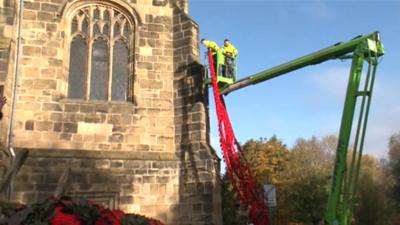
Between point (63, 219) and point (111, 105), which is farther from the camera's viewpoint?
point (111, 105)

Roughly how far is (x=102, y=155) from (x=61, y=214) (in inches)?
381

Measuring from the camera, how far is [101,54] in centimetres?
1323

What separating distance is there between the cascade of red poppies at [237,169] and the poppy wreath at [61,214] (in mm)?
9925

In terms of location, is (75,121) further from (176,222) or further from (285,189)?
(285,189)

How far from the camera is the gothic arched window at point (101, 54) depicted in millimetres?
12938

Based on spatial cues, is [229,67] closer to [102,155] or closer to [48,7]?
[102,155]

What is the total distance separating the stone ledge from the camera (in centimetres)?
1180

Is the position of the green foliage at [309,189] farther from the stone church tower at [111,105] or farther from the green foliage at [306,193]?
the stone church tower at [111,105]

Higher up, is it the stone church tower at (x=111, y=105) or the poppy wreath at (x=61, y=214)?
the stone church tower at (x=111, y=105)

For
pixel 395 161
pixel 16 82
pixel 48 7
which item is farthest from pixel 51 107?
pixel 395 161

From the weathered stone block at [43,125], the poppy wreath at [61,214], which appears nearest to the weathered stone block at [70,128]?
the weathered stone block at [43,125]

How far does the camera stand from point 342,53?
12109 millimetres

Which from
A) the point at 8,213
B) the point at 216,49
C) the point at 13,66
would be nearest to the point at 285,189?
the point at 216,49

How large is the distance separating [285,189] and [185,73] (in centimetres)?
2507
